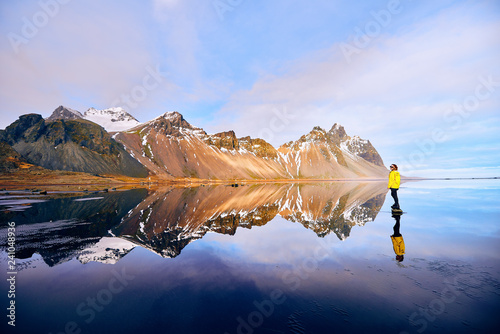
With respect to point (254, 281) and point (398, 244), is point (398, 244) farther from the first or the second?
point (254, 281)

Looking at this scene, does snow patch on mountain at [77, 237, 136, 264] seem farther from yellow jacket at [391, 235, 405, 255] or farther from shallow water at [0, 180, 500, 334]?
yellow jacket at [391, 235, 405, 255]

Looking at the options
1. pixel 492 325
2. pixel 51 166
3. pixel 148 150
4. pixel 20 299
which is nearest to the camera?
pixel 492 325

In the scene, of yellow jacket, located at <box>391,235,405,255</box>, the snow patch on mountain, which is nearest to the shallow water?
the snow patch on mountain

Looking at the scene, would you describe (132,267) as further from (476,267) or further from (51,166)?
(51,166)

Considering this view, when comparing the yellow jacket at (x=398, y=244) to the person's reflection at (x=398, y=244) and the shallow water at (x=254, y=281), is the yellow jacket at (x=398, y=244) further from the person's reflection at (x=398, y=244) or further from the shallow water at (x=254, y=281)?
the shallow water at (x=254, y=281)

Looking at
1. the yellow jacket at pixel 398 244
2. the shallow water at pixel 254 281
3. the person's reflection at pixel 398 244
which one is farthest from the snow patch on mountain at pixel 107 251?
the yellow jacket at pixel 398 244

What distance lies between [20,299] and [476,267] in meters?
15.5

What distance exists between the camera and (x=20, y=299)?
639 centimetres

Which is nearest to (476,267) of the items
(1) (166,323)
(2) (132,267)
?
(1) (166,323)

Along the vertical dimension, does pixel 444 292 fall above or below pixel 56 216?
above

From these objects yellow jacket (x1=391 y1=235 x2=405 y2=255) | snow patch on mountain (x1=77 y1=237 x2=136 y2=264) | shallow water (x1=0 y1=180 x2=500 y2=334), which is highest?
yellow jacket (x1=391 y1=235 x2=405 y2=255)

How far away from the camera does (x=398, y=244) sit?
1132cm

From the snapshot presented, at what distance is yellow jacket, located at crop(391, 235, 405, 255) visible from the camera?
10272mm

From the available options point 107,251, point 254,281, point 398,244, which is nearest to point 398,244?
point 398,244
